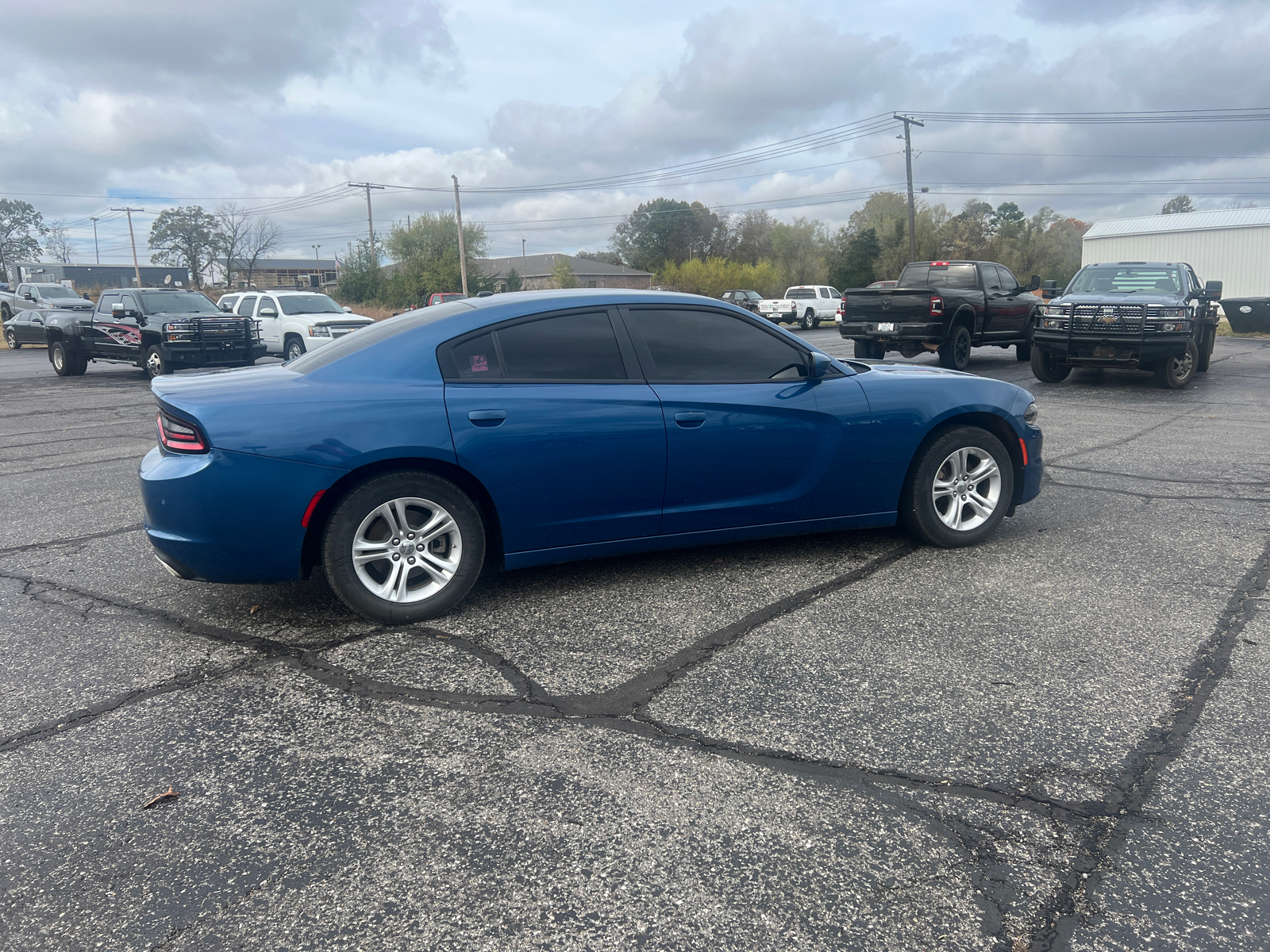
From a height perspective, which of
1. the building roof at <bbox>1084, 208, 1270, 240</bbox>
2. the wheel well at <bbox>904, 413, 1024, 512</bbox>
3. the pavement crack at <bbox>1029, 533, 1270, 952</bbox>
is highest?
the building roof at <bbox>1084, 208, 1270, 240</bbox>

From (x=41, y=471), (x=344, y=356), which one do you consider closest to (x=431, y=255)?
(x=41, y=471)

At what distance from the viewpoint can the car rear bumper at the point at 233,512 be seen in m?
3.85

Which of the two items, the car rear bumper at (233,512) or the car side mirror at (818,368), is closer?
the car rear bumper at (233,512)

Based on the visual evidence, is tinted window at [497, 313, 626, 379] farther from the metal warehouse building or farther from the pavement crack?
the metal warehouse building

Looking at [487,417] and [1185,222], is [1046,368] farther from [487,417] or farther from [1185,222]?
[1185,222]

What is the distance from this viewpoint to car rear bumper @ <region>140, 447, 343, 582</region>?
3.85 metres

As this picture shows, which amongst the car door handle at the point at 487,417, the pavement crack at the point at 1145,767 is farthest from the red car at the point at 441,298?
the pavement crack at the point at 1145,767

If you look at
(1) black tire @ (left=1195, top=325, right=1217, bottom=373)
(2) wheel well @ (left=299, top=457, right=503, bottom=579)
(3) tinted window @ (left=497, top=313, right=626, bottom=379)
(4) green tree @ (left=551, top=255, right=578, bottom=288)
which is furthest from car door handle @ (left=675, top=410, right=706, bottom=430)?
(4) green tree @ (left=551, top=255, right=578, bottom=288)

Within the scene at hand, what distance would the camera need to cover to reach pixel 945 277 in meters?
16.9

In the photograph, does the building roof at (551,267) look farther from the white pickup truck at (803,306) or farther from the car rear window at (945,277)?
the car rear window at (945,277)

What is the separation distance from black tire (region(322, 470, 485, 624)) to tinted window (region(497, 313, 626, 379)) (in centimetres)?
68

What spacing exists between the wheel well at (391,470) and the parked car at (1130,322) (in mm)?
11284

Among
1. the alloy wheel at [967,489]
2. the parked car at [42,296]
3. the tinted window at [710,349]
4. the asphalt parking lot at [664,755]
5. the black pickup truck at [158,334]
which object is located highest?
the parked car at [42,296]

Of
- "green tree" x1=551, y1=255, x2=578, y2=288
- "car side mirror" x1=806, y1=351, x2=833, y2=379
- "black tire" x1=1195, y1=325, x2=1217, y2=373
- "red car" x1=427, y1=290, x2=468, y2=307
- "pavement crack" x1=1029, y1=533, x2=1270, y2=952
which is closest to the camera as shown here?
"pavement crack" x1=1029, y1=533, x2=1270, y2=952
